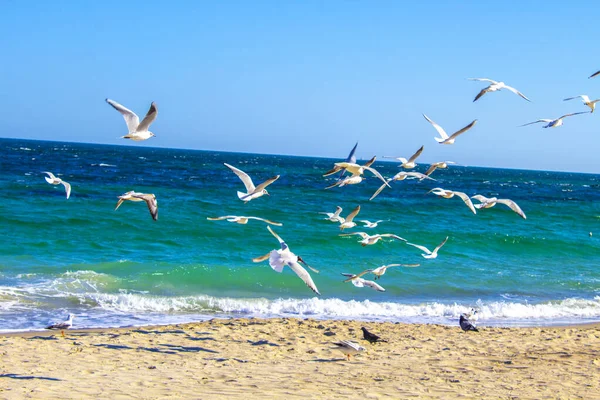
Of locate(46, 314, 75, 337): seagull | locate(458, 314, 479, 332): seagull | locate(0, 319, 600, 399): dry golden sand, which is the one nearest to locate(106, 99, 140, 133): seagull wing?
locate(0, 319, 600, 399): dry golden sand

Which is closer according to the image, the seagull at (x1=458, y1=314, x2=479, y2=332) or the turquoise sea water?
the seagull at (x1=458, y1=314, x2=479, y2=332)

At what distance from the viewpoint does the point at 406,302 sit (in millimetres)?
13727

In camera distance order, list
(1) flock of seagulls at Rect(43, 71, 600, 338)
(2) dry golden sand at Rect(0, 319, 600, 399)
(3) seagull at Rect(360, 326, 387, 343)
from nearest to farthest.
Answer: (2) dry golden sand at Rect(0, 319, 600, 399), (1) flock of seagulls at Rect(43, 71, 600, 338), (3) seagull at Rect(360, 326, 387, 343)

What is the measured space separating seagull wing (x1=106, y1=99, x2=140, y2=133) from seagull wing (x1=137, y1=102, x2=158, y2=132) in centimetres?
7

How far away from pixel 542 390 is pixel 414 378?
1.33 m

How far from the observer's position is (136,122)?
880cm

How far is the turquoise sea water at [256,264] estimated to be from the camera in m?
12.6

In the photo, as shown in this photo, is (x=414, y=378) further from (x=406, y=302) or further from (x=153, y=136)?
(x=406, y=302)

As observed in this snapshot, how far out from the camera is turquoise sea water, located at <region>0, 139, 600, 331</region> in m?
12.6

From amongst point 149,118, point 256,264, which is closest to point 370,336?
point 149,118

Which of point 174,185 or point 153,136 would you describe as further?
point 174,185

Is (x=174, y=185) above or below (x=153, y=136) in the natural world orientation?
below

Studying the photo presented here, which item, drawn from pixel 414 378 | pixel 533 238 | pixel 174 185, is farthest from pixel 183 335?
pixel 174 185

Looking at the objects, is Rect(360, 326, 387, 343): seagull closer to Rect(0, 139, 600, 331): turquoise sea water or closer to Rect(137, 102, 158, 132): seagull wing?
Rect(0, 139, 600, 331): turquoise sea water
